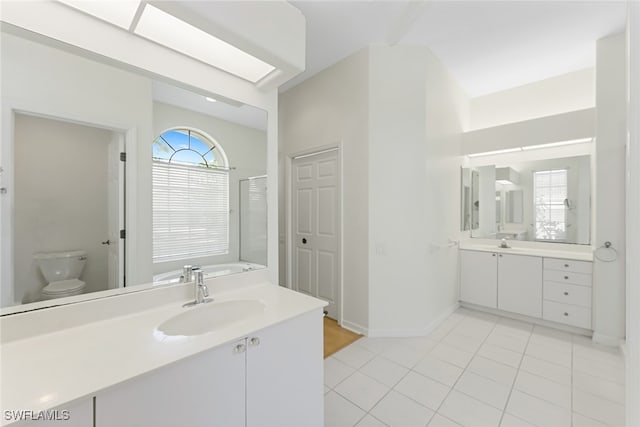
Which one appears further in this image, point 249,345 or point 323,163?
point 323,163

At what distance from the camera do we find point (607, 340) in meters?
2.48

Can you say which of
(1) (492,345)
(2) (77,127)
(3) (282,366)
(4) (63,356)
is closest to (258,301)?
(3) (282,366)

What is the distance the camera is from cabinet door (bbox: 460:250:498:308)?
3.19m

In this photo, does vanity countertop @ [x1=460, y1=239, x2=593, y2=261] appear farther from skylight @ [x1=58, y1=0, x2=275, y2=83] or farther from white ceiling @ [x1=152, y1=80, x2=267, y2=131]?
skylight @ [x1=58, y1=0, x2=275, y2=83]

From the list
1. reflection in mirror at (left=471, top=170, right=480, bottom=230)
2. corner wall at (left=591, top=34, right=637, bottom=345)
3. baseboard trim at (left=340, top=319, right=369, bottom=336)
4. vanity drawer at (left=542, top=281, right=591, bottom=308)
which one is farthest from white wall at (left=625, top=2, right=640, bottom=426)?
reflection in mirror at (left=471, top=170, right=480, bottom=230)

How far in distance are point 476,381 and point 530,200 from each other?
2.58 meters

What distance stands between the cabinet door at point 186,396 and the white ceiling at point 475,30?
249cm

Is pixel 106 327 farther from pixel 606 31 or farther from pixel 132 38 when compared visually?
pixel 606 31

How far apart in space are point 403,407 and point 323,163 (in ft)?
8.06

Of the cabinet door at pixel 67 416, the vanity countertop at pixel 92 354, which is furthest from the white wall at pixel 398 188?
the cabinet door at pixel 67 416

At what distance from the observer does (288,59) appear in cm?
153

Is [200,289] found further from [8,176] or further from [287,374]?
[8,176]

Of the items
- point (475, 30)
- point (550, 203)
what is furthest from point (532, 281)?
point (475, 30)

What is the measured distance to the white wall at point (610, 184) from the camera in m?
2.43
